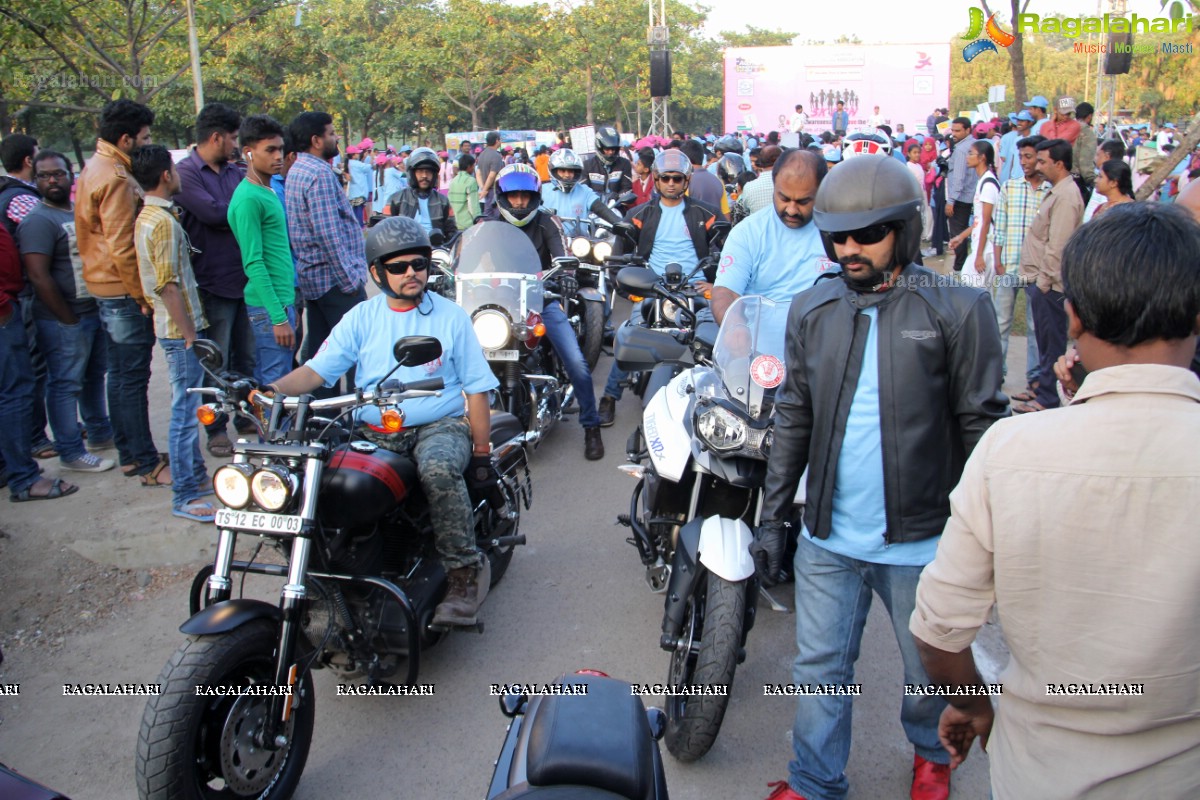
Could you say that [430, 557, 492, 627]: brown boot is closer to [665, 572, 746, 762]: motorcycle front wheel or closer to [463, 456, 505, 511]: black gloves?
[463, 456, 505, 511]: black gloves

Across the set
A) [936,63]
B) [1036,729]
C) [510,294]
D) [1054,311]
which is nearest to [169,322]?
[510,294]

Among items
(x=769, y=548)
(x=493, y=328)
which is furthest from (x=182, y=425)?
(x=769, y=548)

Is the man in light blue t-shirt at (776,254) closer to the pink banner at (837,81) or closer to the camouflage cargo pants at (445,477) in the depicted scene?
the camouflage cargo pants at (445,477)

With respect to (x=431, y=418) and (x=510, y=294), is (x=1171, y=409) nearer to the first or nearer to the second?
(x=431, y=418)

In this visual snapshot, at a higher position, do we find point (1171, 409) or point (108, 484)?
point (1171, 409)

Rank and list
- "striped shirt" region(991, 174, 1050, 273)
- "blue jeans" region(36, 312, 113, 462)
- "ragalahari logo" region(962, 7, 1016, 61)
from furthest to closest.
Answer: "ragalahari logo" region(962, 7, 1016, 61) → "striped shirt" region(991, 174, 1050, 273) → "blue jeans" region(36, 312, 113, 462)

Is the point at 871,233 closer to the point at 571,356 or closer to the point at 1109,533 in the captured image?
the point at 1109,533

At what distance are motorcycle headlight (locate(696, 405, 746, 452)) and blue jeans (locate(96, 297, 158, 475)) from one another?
12.0 ft

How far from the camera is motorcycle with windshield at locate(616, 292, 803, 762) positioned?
2990mm

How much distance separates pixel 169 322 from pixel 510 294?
204 cm

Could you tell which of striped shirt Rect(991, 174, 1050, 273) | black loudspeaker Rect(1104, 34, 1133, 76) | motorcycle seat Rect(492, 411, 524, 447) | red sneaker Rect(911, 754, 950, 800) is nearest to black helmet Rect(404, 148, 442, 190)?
motorcycle seat Rect(492, 411, 524, 447)

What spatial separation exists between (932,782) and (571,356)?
13.4 feet

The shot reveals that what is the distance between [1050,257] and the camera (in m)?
6.63

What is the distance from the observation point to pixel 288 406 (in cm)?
299
